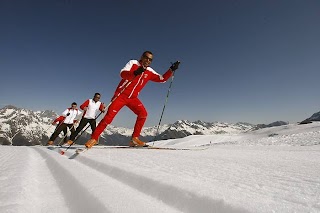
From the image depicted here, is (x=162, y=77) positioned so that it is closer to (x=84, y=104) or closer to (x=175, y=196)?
(x=84, y=104)

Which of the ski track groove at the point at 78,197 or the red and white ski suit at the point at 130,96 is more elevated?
the red and white ski suit at the point at 130,96

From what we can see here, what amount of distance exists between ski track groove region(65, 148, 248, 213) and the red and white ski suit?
139 inches

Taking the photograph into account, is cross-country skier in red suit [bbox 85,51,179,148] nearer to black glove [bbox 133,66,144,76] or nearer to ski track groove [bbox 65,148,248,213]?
black glove [bbox 133,66,144,76]

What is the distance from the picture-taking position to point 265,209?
41.0 inches

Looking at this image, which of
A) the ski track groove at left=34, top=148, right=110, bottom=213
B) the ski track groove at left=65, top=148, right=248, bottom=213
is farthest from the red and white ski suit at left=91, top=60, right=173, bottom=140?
the ski track groove at left=65, top=148, right=248, bottom=213

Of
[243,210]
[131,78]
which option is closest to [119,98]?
[131,78]

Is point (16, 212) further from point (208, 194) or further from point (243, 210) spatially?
point (243, 210)

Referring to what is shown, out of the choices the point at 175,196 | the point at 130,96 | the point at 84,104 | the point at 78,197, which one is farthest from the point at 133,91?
the point at 84,104

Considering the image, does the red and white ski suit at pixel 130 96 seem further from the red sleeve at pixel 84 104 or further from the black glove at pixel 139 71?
the red sleeve at pixel 84 104

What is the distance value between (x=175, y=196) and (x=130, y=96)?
4.69 meters

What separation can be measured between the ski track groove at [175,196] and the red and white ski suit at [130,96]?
3.54 m

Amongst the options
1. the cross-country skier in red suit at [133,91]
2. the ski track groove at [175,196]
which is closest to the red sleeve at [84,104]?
the cross-country skier in red suit at [133,91]

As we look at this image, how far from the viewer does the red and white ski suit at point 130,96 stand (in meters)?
5.60

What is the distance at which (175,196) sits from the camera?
1.39 m
